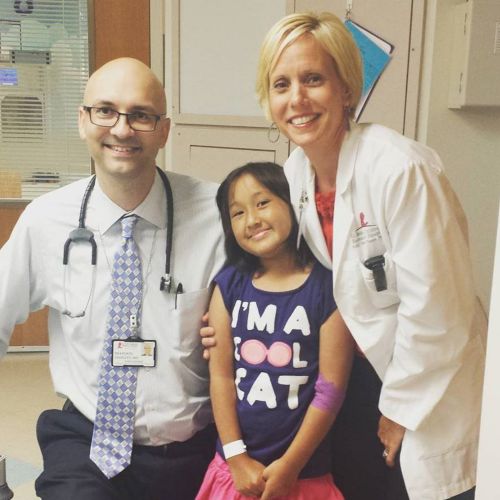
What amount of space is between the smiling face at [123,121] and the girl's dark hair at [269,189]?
0.20 m

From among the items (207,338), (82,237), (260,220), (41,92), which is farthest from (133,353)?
(41,92)

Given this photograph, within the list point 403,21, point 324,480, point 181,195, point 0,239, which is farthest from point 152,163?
point 0,239

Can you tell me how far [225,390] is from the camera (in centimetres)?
149

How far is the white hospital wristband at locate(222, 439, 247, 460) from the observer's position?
1440 millimetres

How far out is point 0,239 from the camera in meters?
3.55

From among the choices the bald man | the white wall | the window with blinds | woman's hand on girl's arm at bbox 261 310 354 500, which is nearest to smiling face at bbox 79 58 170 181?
the bald man

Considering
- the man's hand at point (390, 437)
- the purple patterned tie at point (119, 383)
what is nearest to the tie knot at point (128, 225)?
the purple patterned tie at point (119, 383)

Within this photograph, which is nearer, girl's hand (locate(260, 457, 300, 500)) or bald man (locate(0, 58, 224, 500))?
girl's hand (locate(260, 457, 300, 500))

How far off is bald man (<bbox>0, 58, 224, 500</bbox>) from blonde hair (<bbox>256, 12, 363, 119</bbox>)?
1.08 feet

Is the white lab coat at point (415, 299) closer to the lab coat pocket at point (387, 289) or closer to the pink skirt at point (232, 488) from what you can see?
the lab coat pocket at point (387, 289)

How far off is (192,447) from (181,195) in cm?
61

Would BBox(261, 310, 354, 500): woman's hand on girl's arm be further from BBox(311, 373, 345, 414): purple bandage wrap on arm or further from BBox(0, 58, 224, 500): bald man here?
BBox(0, 58, 224, 500): bald man

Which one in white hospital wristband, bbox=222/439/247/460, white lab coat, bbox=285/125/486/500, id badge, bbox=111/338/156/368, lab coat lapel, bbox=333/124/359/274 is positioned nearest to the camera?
white lab coat, bbox=285/125/486/500

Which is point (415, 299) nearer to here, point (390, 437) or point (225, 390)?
point (390, 437)
